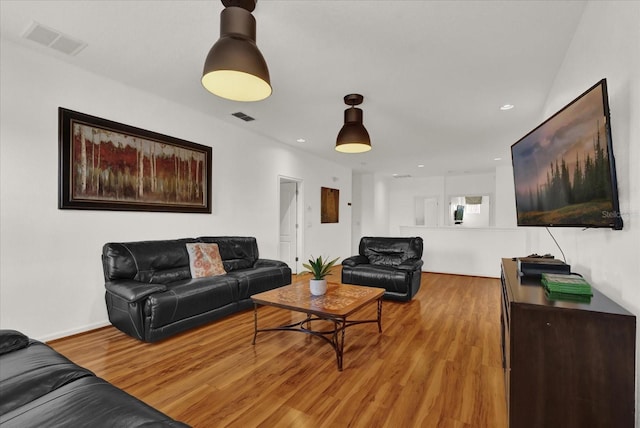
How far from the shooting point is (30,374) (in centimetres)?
123

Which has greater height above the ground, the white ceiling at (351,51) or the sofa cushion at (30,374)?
the white ceiling at (351,51)

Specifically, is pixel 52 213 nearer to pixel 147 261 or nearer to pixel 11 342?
pixel 147 261

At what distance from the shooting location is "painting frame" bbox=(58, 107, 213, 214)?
304 centimetres

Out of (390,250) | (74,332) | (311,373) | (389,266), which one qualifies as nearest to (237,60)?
(311,373)

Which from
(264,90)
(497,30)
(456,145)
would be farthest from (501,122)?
(264,90)

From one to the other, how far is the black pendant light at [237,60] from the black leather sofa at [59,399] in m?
1.69

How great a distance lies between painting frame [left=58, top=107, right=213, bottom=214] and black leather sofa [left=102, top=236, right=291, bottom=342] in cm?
52

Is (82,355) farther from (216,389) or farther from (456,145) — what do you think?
(456,145)

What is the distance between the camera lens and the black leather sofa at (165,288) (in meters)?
2.82

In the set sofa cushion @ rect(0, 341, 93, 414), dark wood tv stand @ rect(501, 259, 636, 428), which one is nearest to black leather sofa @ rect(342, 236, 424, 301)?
dark wood tv stand @ rect(501, 259, 636, 428)

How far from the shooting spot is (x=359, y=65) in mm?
2947

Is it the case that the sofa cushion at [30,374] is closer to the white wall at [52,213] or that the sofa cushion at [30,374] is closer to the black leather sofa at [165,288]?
the black leather sofa at [165,288]

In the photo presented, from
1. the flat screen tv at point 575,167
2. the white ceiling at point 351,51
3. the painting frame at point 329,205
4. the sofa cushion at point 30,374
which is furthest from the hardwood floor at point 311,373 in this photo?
the painting frame at point 329,205

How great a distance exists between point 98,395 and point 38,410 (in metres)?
0.17
